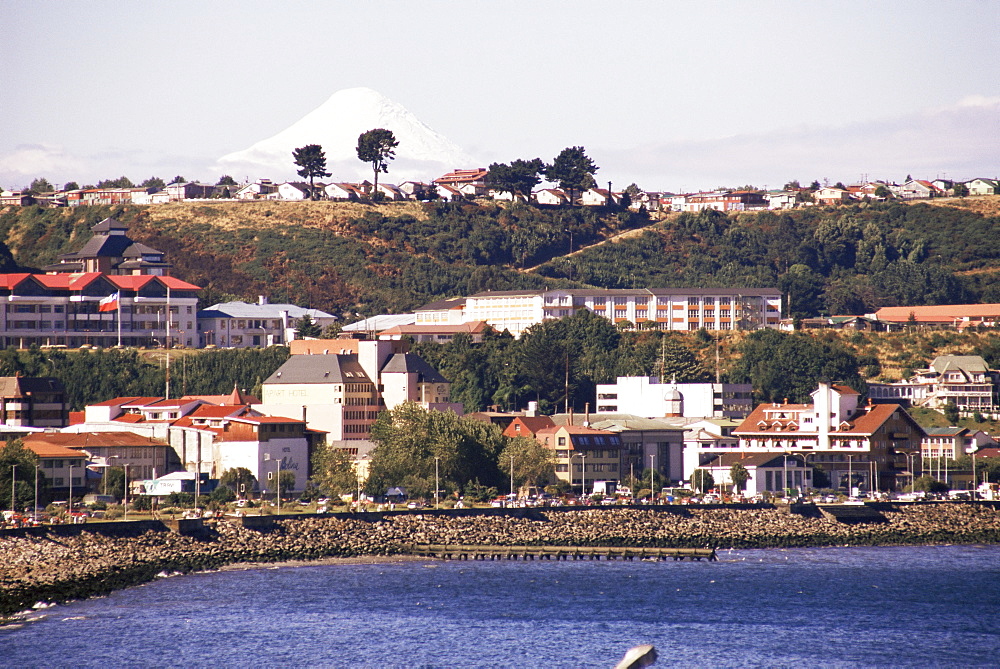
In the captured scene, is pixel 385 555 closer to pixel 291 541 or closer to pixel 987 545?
pixel 291 541

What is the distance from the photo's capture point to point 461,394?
145 m

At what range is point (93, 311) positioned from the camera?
154250mm

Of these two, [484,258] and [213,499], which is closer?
[213,499]

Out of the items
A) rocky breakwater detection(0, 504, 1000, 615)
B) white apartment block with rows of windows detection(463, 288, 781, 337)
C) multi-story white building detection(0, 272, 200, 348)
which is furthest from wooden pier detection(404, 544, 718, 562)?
white apartment block with rows of windows detection(463, 288, 781, 337)

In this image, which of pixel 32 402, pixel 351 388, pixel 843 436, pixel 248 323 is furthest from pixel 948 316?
pixel 32 402

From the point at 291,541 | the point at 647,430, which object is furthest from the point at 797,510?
the point at 291,541

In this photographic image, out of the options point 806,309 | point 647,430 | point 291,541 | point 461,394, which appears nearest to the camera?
point 291,541

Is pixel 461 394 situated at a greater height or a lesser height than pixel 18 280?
lesser

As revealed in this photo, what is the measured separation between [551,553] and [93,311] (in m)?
79.4

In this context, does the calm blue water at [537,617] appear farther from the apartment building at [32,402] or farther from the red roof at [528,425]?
the apartment building at [32,402]

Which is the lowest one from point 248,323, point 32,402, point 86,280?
point 32,402

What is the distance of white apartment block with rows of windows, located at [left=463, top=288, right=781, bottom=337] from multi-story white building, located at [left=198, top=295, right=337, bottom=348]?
704 inches

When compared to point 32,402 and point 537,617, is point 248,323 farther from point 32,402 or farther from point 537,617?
point 537,617

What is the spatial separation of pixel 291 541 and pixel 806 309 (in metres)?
109
